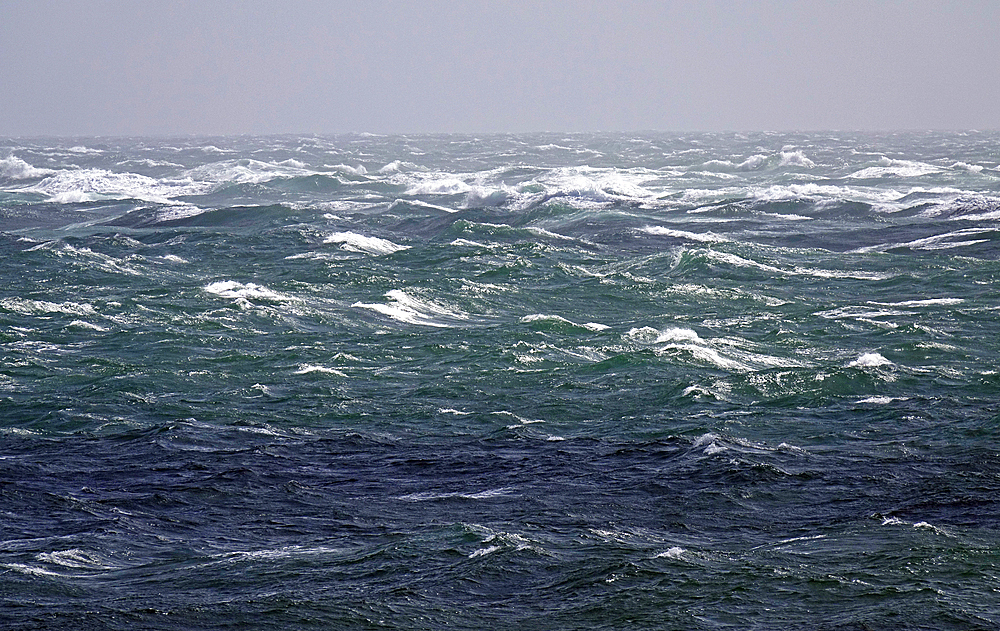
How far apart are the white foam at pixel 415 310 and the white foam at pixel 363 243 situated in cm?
1015

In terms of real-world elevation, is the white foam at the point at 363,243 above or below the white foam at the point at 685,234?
below

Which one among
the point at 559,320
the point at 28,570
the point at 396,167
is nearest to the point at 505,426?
the point at 28,570

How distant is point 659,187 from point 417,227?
26009mm

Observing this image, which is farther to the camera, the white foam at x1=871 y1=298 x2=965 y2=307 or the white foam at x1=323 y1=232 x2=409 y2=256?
the white foam at x1=323 y1=232 x2=409 y2=256

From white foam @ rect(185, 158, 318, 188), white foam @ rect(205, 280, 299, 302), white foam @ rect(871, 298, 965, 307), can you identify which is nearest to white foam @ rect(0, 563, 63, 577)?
white foam @ rect(205, 280, 299, 302)

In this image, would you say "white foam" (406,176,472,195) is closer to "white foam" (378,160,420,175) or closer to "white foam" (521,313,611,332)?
"white foam" (378,160,420,175)

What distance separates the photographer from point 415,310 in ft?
119

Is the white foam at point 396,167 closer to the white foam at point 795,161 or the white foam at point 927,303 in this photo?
the white foam at point 795,161

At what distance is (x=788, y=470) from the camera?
1995 centimetres

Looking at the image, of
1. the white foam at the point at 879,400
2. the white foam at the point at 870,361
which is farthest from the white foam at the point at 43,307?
the white foam at the point at 879,400

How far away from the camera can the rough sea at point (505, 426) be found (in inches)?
591

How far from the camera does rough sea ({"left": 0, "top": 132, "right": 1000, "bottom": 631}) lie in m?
15.0

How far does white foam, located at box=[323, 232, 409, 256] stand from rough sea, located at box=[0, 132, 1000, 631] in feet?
1.38

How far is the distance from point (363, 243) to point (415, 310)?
46.0 feet
